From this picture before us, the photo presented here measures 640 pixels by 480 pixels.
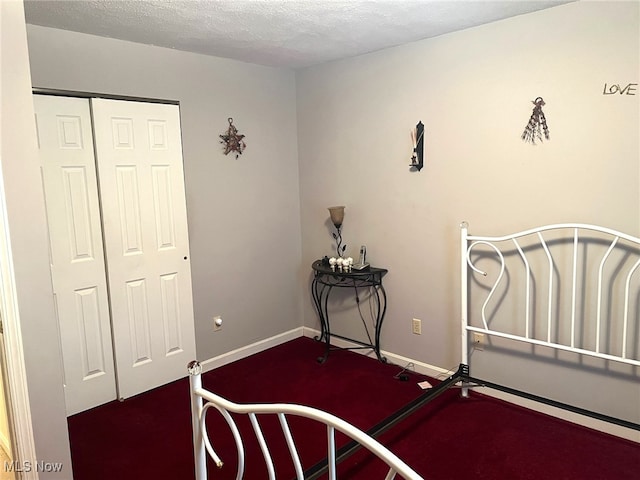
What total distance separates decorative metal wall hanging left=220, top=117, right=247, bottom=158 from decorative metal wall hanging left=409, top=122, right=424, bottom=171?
1.33m

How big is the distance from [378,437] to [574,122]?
203 cm

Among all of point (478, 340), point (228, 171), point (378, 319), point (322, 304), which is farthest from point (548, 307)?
point (228, 171)

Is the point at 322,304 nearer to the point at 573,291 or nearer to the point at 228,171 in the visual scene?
the point at 228,171

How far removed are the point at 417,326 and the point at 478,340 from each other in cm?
46

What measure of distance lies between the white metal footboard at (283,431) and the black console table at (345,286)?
207 cm

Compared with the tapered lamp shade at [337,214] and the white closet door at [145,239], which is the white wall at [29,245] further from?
the tapered lamp shade at [337,214]

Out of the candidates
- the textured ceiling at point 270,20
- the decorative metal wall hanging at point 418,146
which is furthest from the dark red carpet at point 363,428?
the textured ceiling at point 270,20

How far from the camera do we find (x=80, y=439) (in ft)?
8.82

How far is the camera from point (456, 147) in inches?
119

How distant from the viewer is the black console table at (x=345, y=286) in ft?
11.5

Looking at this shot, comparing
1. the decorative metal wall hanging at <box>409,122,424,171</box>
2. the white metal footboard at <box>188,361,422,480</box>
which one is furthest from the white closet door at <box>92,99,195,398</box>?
the white metal footboard at <box>188,361,422,480</box>

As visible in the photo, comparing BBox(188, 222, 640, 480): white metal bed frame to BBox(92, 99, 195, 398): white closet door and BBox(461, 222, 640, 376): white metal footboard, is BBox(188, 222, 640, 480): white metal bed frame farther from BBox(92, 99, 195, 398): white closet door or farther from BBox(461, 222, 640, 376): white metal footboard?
BBox(92, 99, 195, 398): white closet door

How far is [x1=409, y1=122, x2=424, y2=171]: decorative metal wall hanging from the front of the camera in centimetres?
317

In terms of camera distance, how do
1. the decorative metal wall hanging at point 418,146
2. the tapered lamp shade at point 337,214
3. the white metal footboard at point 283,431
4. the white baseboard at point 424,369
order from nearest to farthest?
1. the white metal footboard at point 283,431
2. the white baseboard at point 424,369
3. the decorative metal wall hanging at point 418,146
4. the tapered lamp shade at point 337,214
